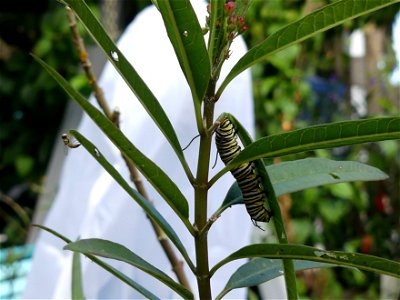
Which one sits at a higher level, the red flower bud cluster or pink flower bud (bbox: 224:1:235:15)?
pink flower bud (bbox: 224:1:235:15)

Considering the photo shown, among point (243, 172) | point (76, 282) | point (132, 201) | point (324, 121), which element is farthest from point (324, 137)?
point (324, 121)

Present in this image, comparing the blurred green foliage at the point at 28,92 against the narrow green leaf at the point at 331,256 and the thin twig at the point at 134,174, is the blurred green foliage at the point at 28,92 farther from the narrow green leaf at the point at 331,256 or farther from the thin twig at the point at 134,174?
the narrow green leaf at the point at 331,256

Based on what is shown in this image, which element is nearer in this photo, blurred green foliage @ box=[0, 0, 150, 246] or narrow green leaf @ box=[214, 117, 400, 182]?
narrow green leaf @ box=[214, 117, 400, 182]

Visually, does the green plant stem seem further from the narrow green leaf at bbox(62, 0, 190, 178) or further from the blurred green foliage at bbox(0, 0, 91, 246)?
the blurred green foliage at bbox(0, 0, 91, 246)

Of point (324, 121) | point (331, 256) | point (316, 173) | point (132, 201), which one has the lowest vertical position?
point (331, 256)

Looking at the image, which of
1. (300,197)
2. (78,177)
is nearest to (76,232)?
(78,177)

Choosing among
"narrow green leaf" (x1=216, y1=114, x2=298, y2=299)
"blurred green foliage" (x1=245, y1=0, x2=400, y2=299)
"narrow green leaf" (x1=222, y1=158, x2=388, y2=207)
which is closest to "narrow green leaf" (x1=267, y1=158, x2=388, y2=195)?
"narrow green leaf" (x1=222, y1=158, x2=388, y2=207)

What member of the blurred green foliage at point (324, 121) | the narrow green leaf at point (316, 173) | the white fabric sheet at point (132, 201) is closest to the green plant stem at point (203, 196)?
the narrow green leaf at point (316, 173)

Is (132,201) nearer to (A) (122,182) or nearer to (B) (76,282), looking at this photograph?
(B) (76,282)
